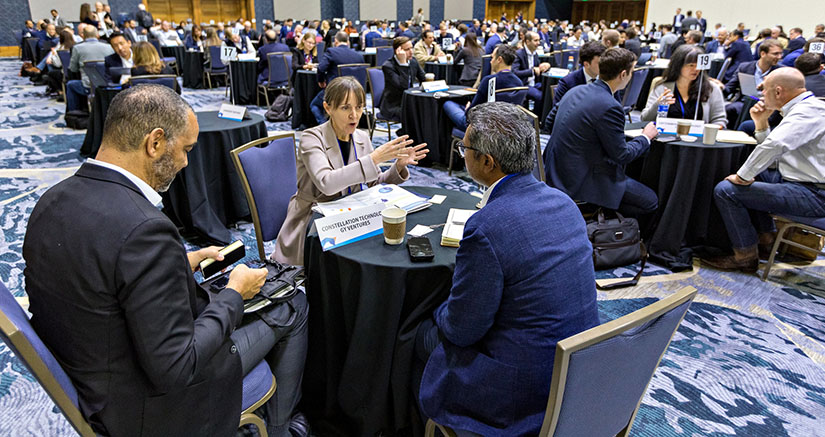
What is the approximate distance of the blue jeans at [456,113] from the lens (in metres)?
4.49

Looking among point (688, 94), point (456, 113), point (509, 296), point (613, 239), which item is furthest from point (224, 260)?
point (688, 94)

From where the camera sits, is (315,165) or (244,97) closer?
(315,165)

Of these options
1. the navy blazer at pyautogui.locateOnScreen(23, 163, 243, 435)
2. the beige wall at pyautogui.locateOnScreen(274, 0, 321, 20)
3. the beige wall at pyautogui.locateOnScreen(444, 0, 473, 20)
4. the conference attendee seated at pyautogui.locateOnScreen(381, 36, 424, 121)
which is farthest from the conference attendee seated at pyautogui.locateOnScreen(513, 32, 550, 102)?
the beige wall at pyautogui.locateOnScreen(444, 0, 473, 20)

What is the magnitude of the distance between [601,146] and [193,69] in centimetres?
877

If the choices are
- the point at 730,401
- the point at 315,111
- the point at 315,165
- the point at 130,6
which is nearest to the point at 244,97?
the point at 315,111

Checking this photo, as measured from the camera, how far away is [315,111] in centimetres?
549

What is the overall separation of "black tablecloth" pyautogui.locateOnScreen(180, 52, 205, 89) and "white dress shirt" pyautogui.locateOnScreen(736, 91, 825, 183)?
30.5ft

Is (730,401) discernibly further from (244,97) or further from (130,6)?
(130,6)

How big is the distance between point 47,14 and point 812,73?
1838 cm

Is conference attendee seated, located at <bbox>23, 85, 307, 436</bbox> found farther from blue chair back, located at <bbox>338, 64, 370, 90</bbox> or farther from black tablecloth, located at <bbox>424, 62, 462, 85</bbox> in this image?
black tablecloth, located at <bbox>424, 62, 462, 85</bbox>

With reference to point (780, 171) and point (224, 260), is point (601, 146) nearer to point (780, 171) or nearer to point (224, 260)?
point (780, 171)

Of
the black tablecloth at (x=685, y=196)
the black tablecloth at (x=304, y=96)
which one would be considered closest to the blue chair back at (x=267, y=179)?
the black tablecloth at (x=685, y=196)

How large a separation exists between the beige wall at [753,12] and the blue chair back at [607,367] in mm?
17154

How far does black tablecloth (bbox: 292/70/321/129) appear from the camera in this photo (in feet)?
20.7
